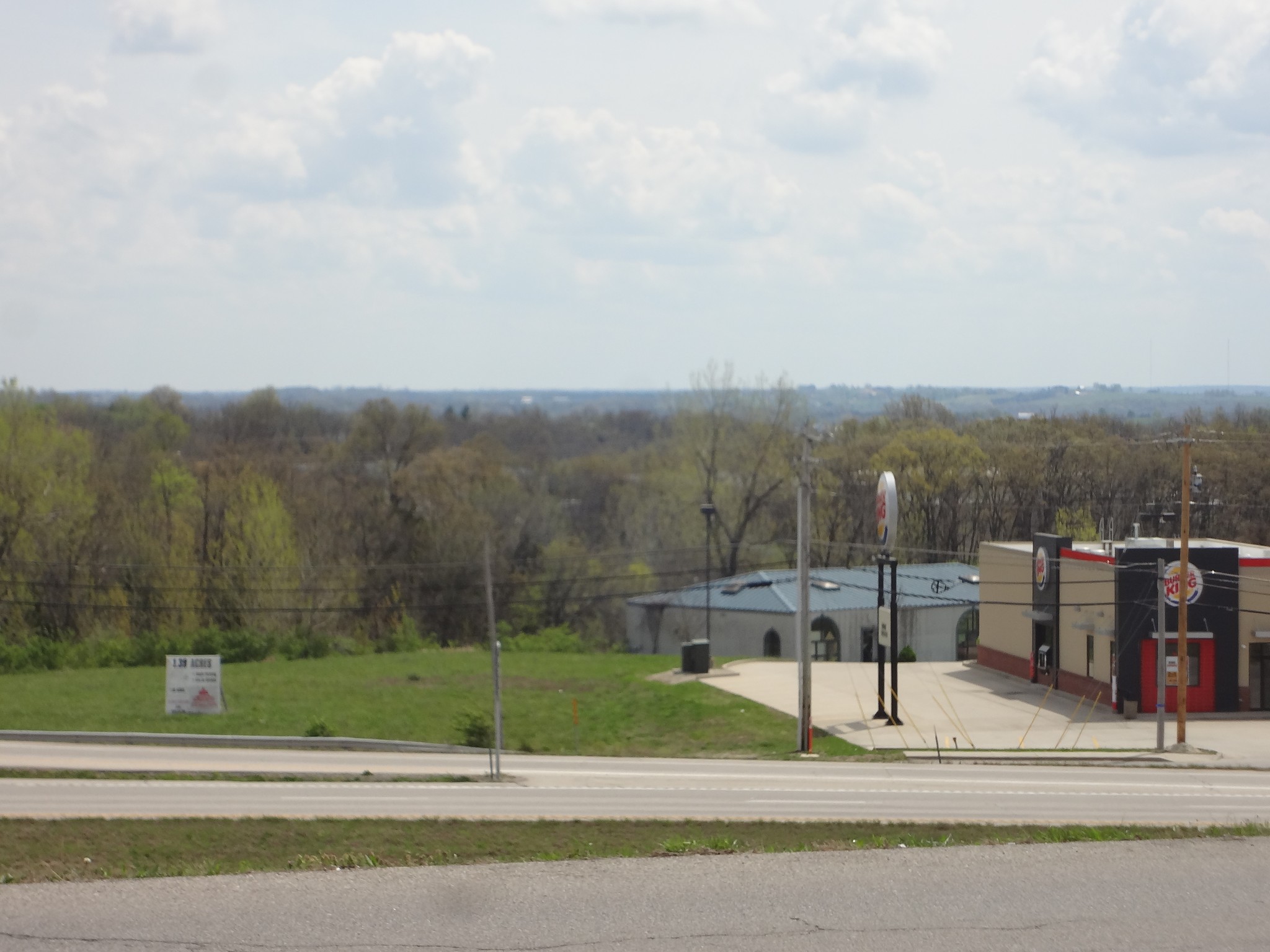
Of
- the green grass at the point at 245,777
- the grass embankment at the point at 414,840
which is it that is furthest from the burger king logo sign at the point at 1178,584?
the green grass at the point at 245,777

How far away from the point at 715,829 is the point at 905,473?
1949 inches

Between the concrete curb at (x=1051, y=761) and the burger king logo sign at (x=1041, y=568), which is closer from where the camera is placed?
the concrete curb at (x=1051, y=761)

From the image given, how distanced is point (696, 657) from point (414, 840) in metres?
27.3

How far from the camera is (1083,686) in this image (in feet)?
121

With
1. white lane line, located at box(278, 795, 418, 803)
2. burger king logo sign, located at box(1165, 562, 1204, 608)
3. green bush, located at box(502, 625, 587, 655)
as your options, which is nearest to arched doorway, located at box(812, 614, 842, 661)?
green bush, located at box(502, 625, 587, 655)

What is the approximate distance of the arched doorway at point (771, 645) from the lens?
51875 mm

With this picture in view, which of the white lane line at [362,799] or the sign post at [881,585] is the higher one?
the sign post at [881,585]

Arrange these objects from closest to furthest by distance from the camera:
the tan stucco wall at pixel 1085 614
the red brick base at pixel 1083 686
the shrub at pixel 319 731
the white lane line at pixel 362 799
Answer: the white lane line at pixel 362 799 < the shrub at pixel 319 731 < the tan stucco wall at pixel 1085 614 < the red brick base at pixel 1083 686

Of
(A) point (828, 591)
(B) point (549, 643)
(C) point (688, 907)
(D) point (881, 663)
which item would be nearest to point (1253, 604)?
(D) point (881, 663)

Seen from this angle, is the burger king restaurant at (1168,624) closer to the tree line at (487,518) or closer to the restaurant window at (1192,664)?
the restaurant window at (1192,664)

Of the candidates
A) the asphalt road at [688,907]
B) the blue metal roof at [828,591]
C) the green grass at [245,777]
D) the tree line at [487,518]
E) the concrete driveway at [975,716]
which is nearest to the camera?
the asphalt road at [688,907]

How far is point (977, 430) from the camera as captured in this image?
71.8 meters

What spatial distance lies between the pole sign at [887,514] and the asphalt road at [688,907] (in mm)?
21589

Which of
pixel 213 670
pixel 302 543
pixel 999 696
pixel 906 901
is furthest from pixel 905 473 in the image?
pixel 906 901
